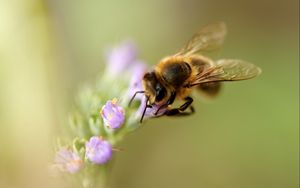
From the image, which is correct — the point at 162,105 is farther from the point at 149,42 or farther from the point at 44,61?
the point at 149,42

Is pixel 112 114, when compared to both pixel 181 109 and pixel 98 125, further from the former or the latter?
pixel 181 109

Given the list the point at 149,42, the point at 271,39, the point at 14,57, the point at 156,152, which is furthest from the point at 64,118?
the point at 271,39

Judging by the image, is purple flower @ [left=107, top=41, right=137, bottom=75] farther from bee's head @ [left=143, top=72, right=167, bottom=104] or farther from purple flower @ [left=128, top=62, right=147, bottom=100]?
bee's head @ [left=143, top=72, right=167, bottom=104]

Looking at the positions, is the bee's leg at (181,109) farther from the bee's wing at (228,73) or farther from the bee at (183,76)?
the bee's wing at (228,73)

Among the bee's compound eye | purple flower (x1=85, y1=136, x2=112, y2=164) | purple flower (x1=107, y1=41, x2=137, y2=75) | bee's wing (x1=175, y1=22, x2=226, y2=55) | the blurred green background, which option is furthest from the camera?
the blurred green background

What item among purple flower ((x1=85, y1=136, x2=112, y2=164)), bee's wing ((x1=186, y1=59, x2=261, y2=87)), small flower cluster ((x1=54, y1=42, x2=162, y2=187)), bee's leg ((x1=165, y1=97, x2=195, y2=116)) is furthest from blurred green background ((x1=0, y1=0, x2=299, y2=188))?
bee's wing ((x1=186, y1=59, x2=261, y2=87))
